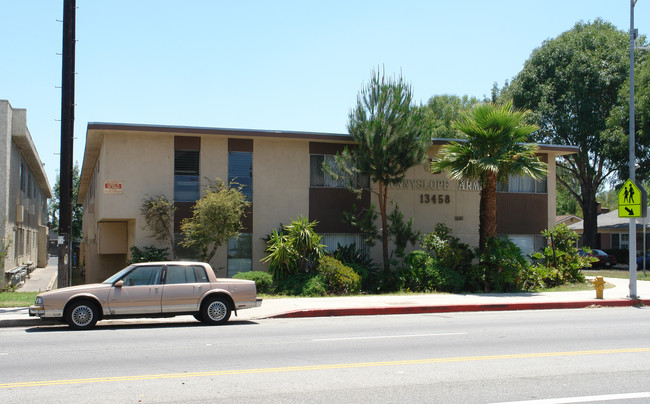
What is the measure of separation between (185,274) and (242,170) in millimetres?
9353

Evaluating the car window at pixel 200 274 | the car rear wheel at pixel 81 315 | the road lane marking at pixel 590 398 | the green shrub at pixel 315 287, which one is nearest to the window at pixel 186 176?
the green shrub at pixel 315 287

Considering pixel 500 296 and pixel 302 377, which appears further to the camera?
pixel 500 296

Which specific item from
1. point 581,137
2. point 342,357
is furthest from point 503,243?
point 581,137

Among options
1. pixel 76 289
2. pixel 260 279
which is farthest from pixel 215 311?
pixel 260 279

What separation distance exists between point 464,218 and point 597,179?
22.6 meters

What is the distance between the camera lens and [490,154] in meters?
21.5

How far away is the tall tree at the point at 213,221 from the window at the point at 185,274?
6046mm

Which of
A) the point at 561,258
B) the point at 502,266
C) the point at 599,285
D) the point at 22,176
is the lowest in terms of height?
the point at 599,285

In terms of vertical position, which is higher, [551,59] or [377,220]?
[551,59]

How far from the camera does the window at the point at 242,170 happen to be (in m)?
22.6

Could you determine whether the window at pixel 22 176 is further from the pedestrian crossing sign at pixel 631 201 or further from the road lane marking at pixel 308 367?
the pedestrian crossing sign at pixel 631 201

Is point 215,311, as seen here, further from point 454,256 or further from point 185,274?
point 454,256

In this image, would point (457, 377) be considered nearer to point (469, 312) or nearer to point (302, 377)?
point (302, 377)

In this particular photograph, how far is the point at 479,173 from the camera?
70.0 ft
